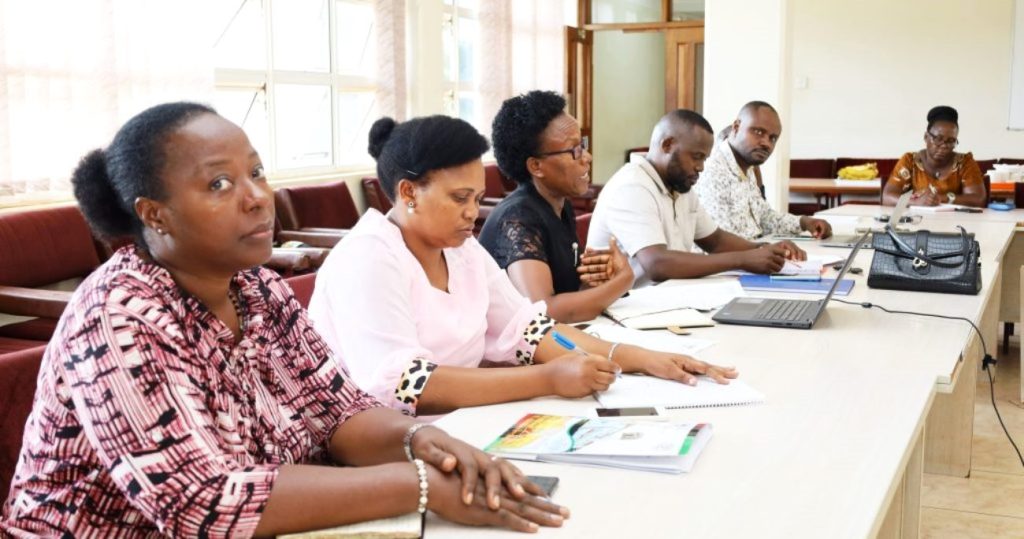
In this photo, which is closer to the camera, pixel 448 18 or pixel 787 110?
pixel 787 110

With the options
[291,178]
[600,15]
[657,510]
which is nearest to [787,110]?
[291,178]

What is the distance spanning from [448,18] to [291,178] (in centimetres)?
223

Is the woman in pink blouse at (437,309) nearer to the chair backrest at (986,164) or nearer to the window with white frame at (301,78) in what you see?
the window with white frame at (301,78)

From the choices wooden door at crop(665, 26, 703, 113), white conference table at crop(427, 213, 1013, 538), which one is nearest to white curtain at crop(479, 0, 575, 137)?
wooden door at crop(665, 26, 703, 113)

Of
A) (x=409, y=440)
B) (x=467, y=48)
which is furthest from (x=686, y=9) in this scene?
(x=409, y=440)

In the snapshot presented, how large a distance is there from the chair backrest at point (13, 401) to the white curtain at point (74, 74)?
2716mm

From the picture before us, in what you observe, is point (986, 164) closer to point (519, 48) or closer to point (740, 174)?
point (519, 48)

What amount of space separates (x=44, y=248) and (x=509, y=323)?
256 cm

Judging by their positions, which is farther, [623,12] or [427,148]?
[623,12]

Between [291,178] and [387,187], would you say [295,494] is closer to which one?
[387,187]

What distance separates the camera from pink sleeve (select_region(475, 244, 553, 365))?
7.29ft

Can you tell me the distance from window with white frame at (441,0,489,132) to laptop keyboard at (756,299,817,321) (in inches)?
198

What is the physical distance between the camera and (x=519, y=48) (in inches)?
337

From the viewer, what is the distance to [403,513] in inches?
50.8
